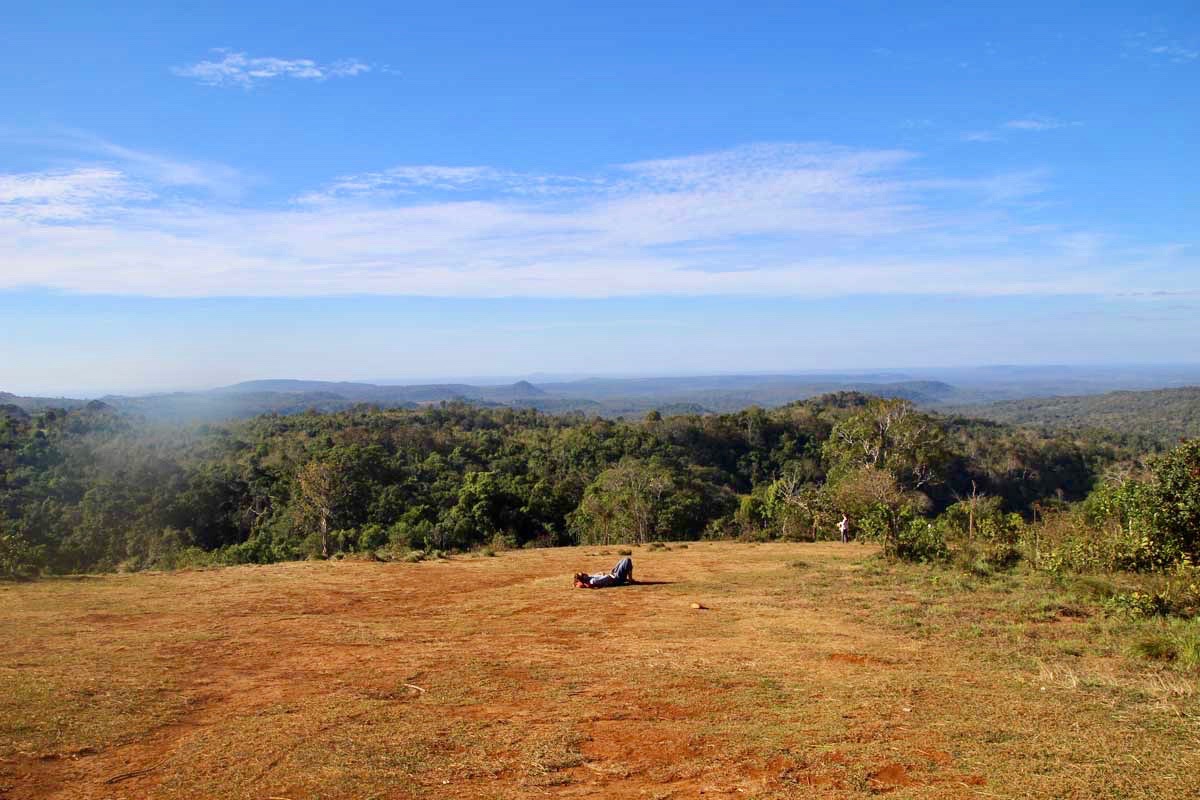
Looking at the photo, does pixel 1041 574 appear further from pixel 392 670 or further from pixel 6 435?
pixel 6 435

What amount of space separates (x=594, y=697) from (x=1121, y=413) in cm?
14554

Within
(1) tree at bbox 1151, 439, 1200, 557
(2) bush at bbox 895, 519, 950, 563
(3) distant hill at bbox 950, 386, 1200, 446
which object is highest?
(1) tree at bbox 1151, 439, 1200, 557

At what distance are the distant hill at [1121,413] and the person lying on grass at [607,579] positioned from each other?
80.8 metres

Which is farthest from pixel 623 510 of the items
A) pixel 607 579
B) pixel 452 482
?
pixel 607 579

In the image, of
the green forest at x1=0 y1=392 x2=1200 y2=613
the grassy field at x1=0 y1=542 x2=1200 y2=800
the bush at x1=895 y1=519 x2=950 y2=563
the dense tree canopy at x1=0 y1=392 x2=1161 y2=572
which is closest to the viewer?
the grassy field at x1=0 y1=542 x2=1200 y2=800

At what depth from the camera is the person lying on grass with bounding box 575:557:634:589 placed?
14109 millimetres

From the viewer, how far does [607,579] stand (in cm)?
1420

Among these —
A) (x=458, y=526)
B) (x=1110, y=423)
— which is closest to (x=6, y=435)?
(x=458, y=526)

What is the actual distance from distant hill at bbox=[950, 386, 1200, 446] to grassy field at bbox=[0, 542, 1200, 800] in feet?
270

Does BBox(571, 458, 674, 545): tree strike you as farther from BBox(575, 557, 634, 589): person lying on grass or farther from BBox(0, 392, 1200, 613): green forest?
BBox(575, 557, 634, 589): person lying on grass

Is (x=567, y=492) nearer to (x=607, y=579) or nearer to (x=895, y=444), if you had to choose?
(x=895, y=444)

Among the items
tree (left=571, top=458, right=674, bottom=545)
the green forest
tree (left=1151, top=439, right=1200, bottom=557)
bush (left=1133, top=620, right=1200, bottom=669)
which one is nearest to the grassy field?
bush (left=1133, top=620, right=1200, bottom=669)

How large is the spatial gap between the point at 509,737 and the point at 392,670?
2717 millimetres

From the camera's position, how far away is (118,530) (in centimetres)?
3447
